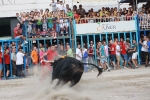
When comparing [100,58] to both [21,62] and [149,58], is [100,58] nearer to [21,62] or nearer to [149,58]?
[149,58]

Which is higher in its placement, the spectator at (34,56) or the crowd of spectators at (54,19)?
the crowd of spectators at (54,19)

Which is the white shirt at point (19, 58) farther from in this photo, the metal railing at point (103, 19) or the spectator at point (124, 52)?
the spectator at point (124, 52)

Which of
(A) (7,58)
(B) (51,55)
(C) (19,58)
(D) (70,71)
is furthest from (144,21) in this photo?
(D) (70,71)

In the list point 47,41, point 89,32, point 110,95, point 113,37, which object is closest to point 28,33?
point 47,41

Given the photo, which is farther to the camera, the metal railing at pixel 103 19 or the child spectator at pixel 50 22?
the metal railing at pixel 103 19

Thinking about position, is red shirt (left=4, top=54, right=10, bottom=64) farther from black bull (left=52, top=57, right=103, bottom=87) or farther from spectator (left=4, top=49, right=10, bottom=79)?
black bull (left=52, top=57, right=103, bottom=87)

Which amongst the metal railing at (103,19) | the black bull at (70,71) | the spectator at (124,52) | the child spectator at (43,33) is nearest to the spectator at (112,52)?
the spectator at (124,52)

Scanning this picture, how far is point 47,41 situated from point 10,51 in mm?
2610

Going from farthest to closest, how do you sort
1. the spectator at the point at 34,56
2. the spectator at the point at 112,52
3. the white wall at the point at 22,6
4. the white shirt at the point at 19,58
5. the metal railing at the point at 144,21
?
the white wall at the point at 22,6 < the metal railing at the point at 144,21 < the spectator at the point at 112,52 < the spectator at the point at 34,56 < the white shirt at the point at 19,58

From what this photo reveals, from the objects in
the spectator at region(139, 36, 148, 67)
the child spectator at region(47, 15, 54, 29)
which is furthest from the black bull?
the spectator at region(139, 36, 148, 67)

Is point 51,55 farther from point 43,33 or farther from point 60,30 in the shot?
point 60,30

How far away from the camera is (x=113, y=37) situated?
21078mm

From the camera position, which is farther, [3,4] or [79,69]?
[3,4]

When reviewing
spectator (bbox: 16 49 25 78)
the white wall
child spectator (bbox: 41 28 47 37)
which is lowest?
spectator (bbox: 16 49 25 78)
